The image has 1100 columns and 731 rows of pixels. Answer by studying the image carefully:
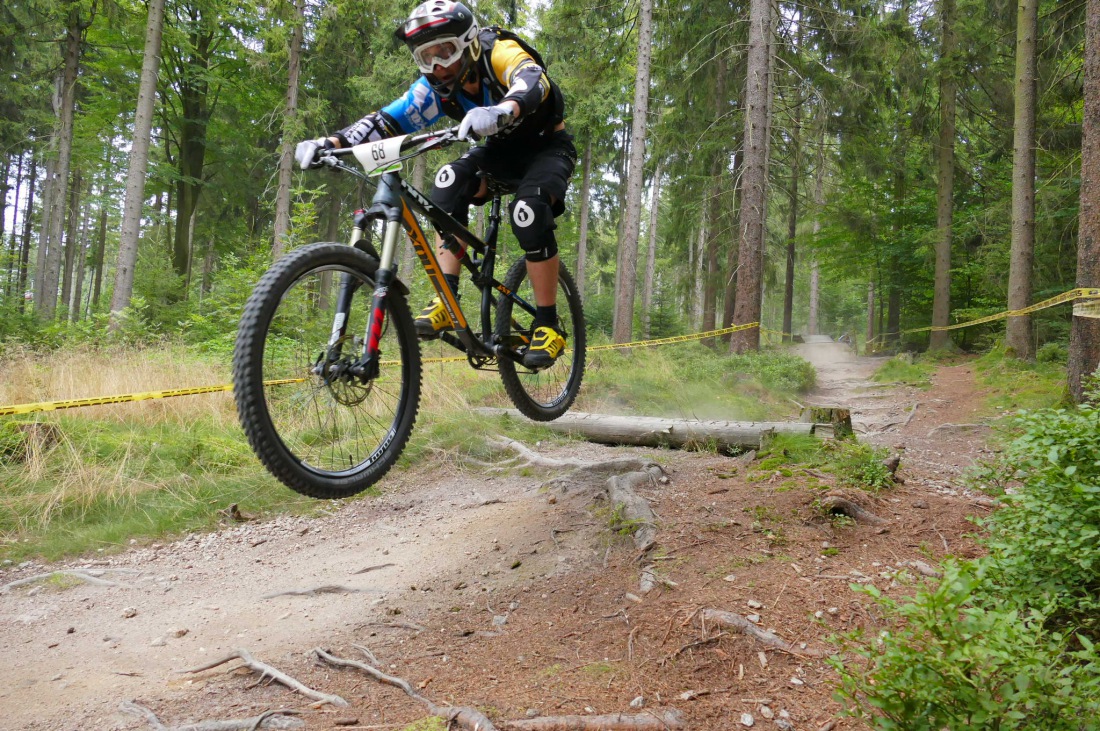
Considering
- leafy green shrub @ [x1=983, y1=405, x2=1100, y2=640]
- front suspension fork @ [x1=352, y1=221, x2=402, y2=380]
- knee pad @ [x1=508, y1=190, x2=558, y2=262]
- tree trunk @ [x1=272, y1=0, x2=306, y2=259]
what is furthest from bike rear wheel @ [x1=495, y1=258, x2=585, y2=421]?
tree trunk @ [x1=272, y1=0, x2=306, y2=259]

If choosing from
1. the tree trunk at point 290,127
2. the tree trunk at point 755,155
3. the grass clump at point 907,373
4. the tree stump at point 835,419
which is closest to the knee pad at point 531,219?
the tree stump at point 835,419

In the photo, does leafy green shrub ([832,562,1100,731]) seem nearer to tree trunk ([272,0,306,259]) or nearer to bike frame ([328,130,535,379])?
bike frame ([328,130,535,379])

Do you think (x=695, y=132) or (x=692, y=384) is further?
(x=695, y=132)

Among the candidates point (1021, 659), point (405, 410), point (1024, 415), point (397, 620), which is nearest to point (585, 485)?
point (397, 620)

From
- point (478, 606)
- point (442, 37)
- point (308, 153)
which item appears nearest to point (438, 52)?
point (442, 37)

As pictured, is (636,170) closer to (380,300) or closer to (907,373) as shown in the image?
(907,373)

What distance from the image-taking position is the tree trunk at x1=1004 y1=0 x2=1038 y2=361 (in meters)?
10.7

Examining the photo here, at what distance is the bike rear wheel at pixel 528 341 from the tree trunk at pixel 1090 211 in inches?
224

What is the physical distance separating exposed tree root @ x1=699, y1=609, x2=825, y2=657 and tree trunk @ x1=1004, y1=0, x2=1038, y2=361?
421 inches

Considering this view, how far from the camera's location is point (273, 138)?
1912 cm

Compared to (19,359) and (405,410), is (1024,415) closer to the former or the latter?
(405,410)

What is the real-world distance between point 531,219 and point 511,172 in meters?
0.41

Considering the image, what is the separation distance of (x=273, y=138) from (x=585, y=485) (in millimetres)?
18252

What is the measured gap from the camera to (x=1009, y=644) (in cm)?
191
